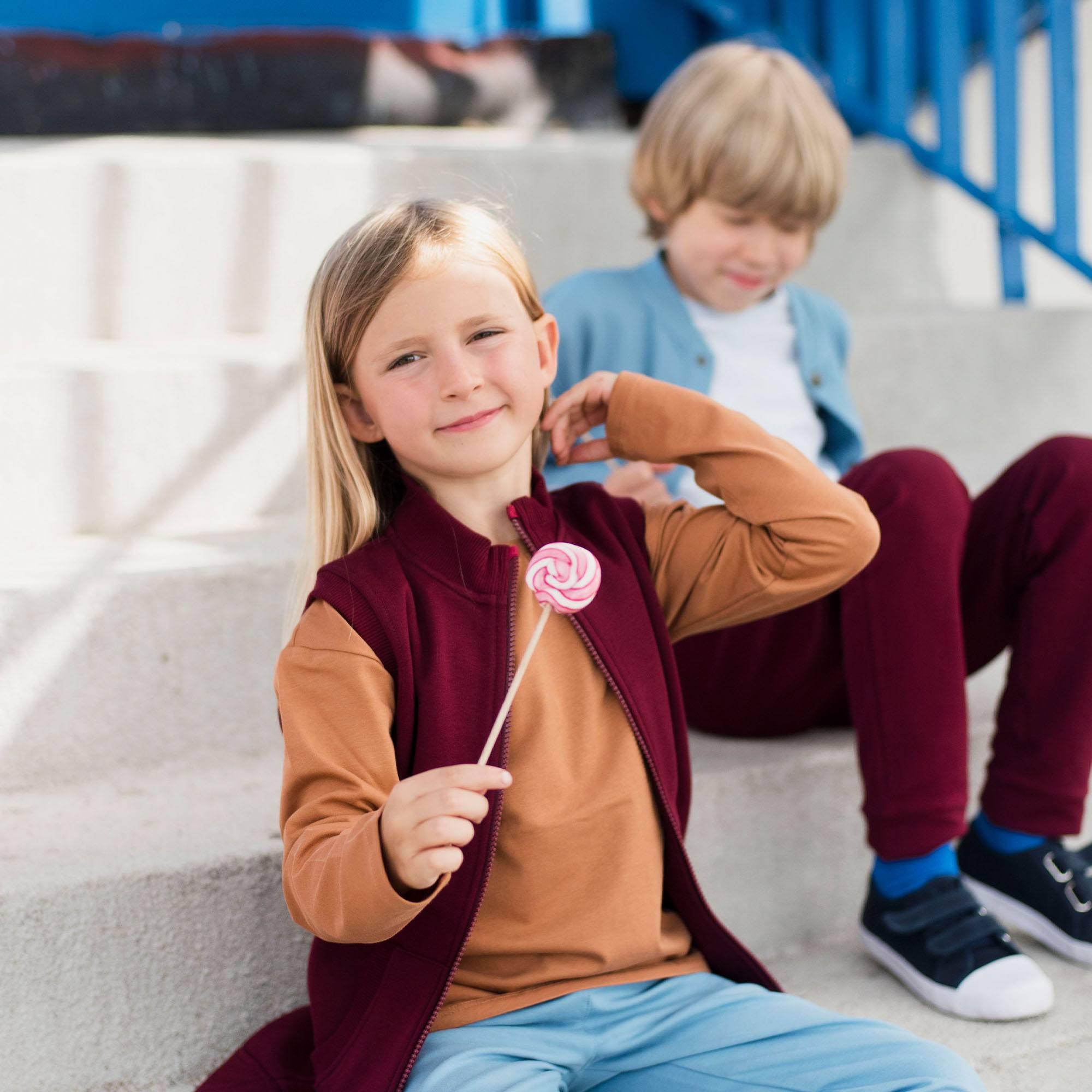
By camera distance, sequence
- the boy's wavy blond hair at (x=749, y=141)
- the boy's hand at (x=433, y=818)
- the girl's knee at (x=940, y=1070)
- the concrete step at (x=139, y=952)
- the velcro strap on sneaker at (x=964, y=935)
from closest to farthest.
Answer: the boy's hand at (x=433, y=818)
the girl's knee at (x=940, y=1070)
the concrete step at (x=139, y=952)
the velcro strap on sneaker at (x=964, y=935)
the boy's wavy blond hair at (x=749, y=141)

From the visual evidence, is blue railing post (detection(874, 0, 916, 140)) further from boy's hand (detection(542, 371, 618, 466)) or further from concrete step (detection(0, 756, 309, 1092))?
concrete step (detection(0, 756, 309, 1092))

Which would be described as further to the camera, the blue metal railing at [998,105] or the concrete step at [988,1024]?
the blue metal railing at [998,105]

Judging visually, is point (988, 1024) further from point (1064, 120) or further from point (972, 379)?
point (1064, 120)

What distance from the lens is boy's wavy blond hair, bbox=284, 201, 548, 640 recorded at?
1.15 metres

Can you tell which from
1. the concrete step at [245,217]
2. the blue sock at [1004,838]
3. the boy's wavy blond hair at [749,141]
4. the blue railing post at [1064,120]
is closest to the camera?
the blue sock at [1004,838]

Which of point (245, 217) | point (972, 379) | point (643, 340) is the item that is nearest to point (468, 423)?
point (643, 340)

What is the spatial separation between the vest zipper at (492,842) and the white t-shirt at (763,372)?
0.57 m

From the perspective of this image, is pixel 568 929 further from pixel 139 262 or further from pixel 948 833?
pixel 139 262

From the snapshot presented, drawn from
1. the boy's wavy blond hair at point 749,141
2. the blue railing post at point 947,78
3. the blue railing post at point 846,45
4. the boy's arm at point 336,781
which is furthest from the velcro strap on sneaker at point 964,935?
the blue railing post at point 846,45

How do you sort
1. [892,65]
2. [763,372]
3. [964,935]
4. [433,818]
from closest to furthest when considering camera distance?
[433,818]
[964,935]
[763,372]
[892,65]

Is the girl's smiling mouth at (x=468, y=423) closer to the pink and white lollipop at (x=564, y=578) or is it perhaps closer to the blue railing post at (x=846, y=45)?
the pink and white lollipop at (x=564, y=578)

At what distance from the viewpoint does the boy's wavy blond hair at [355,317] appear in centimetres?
115

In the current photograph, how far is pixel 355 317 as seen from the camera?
45.6 inches

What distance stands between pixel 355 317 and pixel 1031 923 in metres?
0.98
